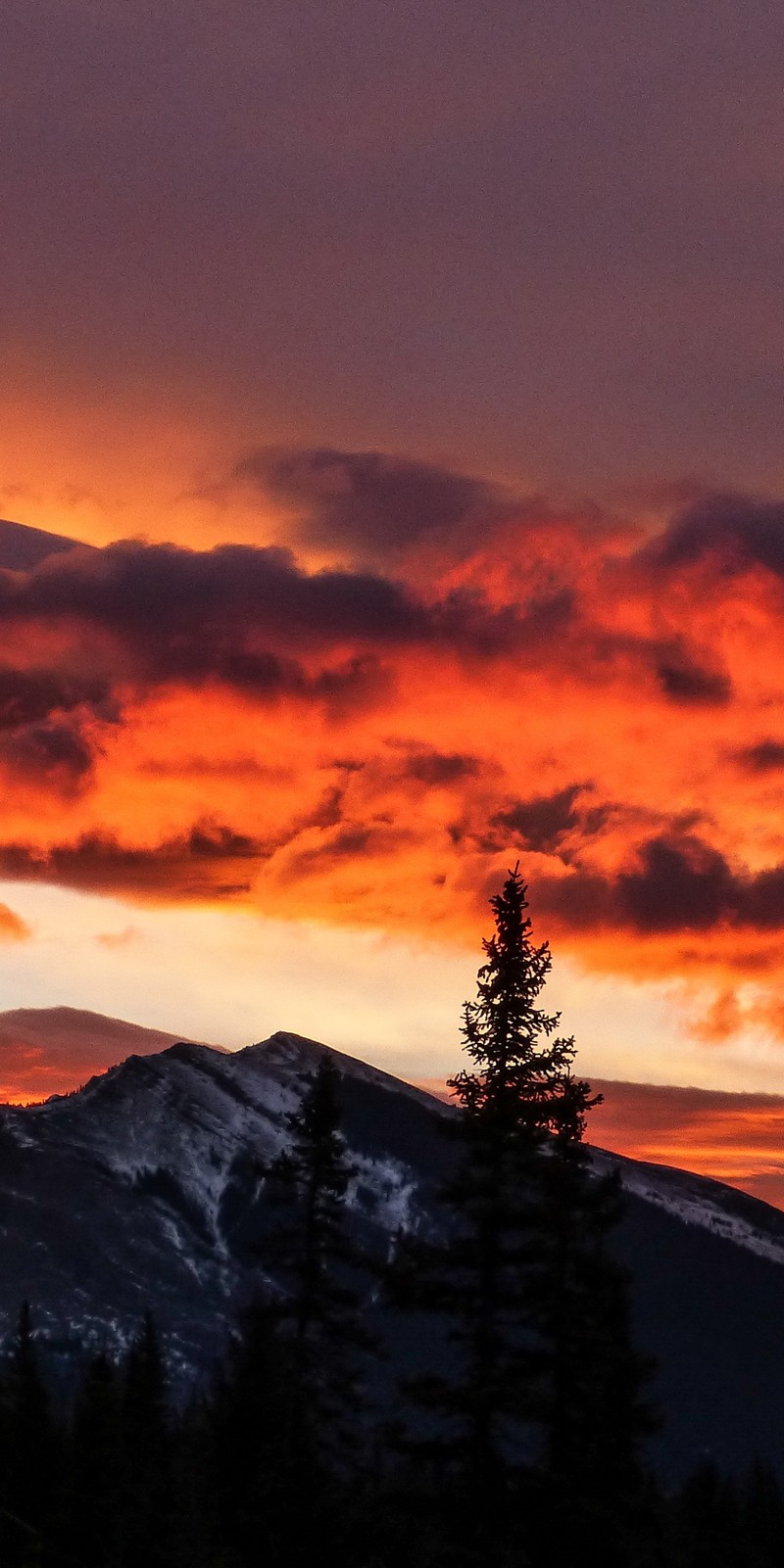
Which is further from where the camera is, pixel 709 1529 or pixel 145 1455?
pixel 709 1529

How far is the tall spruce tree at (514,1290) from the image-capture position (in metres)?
30.8

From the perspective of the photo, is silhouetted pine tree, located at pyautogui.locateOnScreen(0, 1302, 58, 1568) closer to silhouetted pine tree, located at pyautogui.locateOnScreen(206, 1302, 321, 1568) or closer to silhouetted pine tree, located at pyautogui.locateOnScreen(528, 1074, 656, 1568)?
silhouetted pine tree, located at pyautogui.locateOnScreen(206, 1302, 321, 1568)

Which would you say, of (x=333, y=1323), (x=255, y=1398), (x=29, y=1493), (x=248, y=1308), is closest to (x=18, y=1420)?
(x=29, y=1493)

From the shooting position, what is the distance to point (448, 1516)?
30594 millimetres

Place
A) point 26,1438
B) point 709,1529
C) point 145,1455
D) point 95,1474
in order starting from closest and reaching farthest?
point 95,1474 → point 26,1438 → point 145,1455 → point 709,1529

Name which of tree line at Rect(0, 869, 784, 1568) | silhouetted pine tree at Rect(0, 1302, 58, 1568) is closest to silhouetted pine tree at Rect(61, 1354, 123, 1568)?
silhouetted pine tree at Rect(0, 1302, 58, 1568)

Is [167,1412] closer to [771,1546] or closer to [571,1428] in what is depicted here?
[771,1546]

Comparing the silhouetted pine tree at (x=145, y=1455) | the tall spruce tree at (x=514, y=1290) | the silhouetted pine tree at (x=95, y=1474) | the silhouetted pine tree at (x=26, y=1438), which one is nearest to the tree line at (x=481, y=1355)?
the tall spruce tree at (x=514, y=1290)

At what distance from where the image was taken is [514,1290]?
104ft

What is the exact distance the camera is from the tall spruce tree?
30.8 m

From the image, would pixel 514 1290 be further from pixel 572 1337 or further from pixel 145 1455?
pixel 145 1455

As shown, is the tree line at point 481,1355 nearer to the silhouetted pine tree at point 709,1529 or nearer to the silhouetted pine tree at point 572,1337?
the silhouetted pine tree at point 572,1337

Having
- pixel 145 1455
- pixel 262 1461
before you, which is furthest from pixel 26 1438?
pixel 262 1461

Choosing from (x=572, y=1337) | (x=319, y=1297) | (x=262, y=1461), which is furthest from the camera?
(x=319, y=1297)
